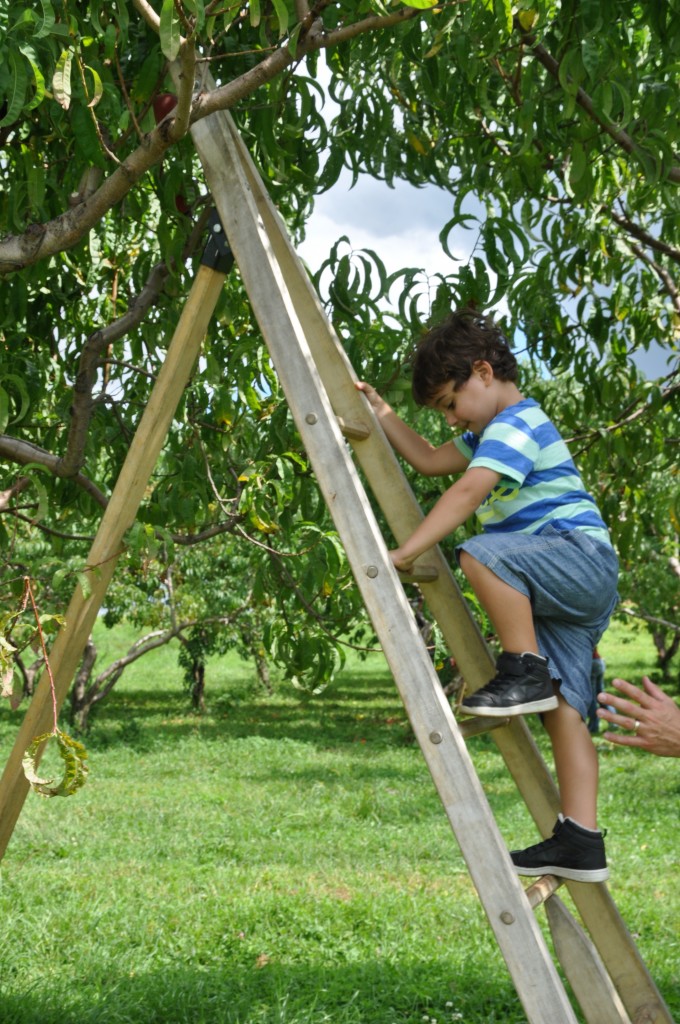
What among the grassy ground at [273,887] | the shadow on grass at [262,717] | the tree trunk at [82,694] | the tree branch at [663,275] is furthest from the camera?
the shadow on grass at [262,717]

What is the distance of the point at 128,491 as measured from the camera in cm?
291

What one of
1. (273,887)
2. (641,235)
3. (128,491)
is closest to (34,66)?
(128,491)

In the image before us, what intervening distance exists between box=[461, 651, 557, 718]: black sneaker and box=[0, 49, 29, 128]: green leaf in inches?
60.7

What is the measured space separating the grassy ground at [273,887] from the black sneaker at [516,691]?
9.63 ft

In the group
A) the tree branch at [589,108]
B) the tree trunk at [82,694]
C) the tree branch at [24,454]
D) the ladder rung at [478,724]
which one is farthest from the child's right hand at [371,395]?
the tree trunk at [82,694]

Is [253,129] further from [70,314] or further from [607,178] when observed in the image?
[607,178]

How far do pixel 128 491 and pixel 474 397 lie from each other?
916 mm

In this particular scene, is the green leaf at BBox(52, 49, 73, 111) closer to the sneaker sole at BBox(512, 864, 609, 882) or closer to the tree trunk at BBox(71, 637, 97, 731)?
the sneaker sole at BBox(512, 864, 609, 882)

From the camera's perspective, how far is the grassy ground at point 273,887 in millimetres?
5246

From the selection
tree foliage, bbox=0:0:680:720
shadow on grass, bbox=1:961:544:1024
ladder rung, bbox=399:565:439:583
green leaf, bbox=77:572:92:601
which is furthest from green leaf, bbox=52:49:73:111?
shadow on grass, bbox=1:961:544:1024

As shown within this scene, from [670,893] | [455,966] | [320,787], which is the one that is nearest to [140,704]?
[320,787]

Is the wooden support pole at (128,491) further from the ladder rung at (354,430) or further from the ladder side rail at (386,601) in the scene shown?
the ladder rung at (354,430)

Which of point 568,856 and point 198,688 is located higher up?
point 568,856

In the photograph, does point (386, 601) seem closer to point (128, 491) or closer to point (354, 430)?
point (354, 430)
